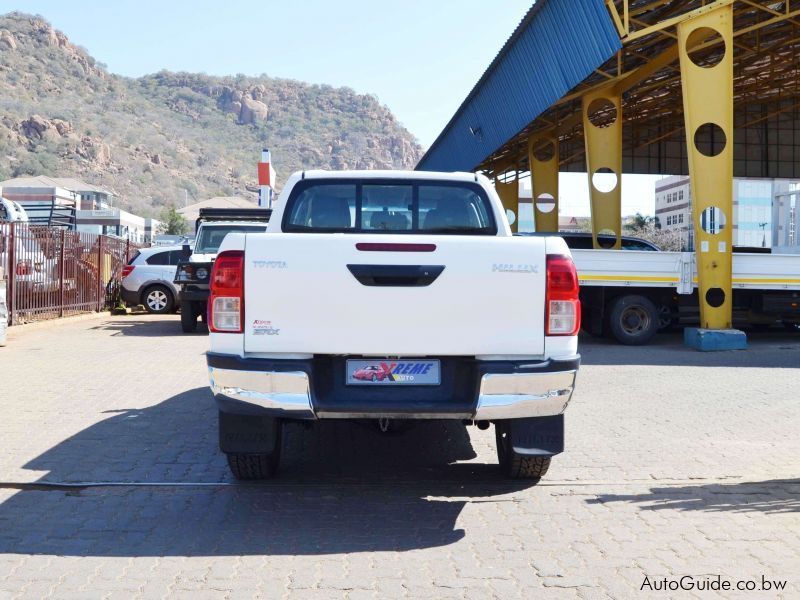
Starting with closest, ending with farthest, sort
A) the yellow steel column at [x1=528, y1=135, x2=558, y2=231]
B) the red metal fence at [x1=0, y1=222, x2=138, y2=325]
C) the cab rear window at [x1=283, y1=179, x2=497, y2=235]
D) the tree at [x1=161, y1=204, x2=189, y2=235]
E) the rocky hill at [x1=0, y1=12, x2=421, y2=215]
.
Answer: the cab rear window at [x1=283, y1=179, x2=497, y2=235]
the red metal fence at [x1=0, y1=222, x2=138, y2=325]
the yellow steel column at [x1=528, y1=135, x2=558, y2=231]
the tree at [x1=161, y1=204, x2=189, y2=235]
the rocky hill at [x1=0, y1=12, x2=421, y2=215]

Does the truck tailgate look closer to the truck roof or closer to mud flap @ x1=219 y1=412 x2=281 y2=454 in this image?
mud flap @ x1=219 y1=412 x2=281 y2=454

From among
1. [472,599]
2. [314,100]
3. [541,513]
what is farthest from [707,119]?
[314,100]

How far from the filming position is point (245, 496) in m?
5.71

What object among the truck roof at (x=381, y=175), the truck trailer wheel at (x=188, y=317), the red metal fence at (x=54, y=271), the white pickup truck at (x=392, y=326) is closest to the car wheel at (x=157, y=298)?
the red metal fence at (x=54, y=271)

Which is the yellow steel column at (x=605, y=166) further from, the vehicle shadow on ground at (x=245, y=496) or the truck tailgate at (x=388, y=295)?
the truck tailgate at (x=388, y=295)

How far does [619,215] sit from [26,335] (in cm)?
1520

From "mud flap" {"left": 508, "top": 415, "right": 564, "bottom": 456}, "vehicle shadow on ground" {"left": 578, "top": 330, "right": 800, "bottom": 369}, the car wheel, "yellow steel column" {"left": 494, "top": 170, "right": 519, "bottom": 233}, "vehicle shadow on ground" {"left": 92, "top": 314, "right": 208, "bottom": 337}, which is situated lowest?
"mud flap" {"left": 508, "top": 415, "right": 564, "bottom": 456}

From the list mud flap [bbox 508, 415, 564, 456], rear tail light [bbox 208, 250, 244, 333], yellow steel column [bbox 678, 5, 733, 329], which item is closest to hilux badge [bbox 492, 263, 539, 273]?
mud flap [bbox 508, 415, 564, 456]

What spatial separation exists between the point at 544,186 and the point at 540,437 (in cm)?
2830

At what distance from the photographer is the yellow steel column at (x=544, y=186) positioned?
3272 cm

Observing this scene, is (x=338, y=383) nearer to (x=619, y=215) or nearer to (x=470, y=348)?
(x=470, y=348)

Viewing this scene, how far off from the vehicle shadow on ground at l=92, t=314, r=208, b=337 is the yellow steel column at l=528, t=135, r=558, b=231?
53.7 ft

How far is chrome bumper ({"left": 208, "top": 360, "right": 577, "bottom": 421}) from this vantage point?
16.4ft

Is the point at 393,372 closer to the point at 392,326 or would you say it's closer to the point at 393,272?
the point at 392,326
